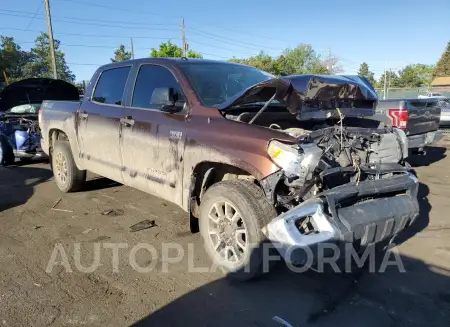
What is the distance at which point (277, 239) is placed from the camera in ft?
9.30

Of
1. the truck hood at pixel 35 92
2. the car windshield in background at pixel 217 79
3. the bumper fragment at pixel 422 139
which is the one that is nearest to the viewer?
the car windshield in background at pixel 217 79

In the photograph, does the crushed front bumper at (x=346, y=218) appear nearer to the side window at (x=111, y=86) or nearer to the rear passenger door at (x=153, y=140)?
the rear passenger door at (x=153, y=140)

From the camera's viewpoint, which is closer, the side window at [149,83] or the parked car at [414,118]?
the side window at [149,83]

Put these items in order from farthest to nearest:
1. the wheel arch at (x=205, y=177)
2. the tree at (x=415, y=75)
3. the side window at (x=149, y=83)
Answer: the tree at (x=415, y=75) → the side window at (x=149, y=83) → the wheel arch at (x=205, y=177)

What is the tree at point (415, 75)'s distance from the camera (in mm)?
75812

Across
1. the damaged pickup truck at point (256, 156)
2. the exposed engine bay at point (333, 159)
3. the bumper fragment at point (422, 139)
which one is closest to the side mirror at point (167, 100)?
the damaged pickup truck at point (256, 156)

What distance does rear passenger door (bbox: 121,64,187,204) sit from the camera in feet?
12.7

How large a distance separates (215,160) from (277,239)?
3.14 feet

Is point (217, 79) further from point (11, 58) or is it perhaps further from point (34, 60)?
point (34, 60)

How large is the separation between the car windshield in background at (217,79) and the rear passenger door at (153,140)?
21 cm

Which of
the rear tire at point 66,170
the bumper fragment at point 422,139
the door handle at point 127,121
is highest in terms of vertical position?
the door handle at point 127,121

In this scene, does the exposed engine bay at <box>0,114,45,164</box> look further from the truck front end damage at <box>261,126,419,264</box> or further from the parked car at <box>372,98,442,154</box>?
the truck front end damage at <box>261,126,419,264</box>

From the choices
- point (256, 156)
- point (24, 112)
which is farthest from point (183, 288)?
point (24, 112)

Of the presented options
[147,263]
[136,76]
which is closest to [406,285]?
[147,263]
